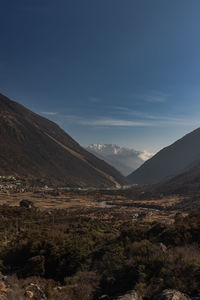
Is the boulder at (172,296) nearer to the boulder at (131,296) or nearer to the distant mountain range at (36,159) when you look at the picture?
the boulder at (131,296)

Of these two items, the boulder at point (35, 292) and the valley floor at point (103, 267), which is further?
the valley floor at point (103, 267)

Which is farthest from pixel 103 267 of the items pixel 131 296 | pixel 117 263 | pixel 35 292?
pixel 35 292

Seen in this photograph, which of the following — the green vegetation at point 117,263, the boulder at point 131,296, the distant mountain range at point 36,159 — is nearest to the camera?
the boulder at point 131,296

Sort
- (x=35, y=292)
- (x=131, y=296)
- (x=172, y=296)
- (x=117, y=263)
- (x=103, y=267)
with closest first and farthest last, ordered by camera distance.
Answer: (x=172, y=296), (x=131, y=296), (x=35, y=292), (x=117, y=263), (x=103, y=267)

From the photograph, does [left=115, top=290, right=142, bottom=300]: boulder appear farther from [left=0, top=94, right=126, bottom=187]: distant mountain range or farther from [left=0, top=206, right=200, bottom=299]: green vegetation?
[left=0, top=94, right=126, bottom=187]: distant mountain range

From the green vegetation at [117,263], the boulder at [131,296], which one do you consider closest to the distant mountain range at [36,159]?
the green vegetation at [117,263]

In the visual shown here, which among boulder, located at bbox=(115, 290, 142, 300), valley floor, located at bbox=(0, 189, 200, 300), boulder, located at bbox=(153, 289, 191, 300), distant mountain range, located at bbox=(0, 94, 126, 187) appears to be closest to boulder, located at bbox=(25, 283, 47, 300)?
valley floor, located at bbox=(0, 189, 200, 300)

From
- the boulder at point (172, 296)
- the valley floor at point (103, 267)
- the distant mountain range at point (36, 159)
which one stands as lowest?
the valley floor at point (103, 267)

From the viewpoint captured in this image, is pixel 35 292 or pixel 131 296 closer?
pixel 131 296

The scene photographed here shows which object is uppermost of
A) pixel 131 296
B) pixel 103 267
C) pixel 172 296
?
pixel 172 296

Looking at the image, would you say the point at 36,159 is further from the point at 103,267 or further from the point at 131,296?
the point at 131,296

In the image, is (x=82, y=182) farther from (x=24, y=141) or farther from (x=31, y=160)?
(x=24, y=141)
